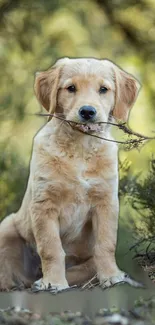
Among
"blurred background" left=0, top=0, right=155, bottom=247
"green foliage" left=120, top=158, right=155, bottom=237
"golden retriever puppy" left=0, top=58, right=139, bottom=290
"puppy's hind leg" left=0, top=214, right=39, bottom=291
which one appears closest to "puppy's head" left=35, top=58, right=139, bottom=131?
"golden retriever puppy" left=0, top=58, right=139, bottom=290

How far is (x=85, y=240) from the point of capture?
11.8 feet

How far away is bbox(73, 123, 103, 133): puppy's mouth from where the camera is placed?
11.1 feet

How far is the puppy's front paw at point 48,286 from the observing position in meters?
3.32

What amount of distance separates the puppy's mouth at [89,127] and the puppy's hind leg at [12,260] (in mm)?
628

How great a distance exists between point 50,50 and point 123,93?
215cm

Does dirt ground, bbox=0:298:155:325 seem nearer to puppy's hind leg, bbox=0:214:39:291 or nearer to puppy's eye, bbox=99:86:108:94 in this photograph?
puppy's hind leg, bbox=0:214:39:291

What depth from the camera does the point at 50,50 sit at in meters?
5.59

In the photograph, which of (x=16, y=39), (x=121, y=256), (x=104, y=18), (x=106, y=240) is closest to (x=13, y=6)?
(x=16, y=39)

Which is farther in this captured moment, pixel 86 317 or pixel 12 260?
pixel 12 260

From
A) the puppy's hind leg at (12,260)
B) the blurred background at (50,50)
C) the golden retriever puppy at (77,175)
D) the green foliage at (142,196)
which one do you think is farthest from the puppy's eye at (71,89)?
the blurred background at (50,50)

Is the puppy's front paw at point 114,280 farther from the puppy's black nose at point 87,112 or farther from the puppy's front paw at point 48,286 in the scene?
the puppy's black nose at point 87,112

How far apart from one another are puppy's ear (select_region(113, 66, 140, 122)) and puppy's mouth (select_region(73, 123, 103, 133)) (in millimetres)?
122

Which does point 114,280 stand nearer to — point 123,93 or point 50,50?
point 123,93

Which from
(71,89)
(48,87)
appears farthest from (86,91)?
(48,87)
